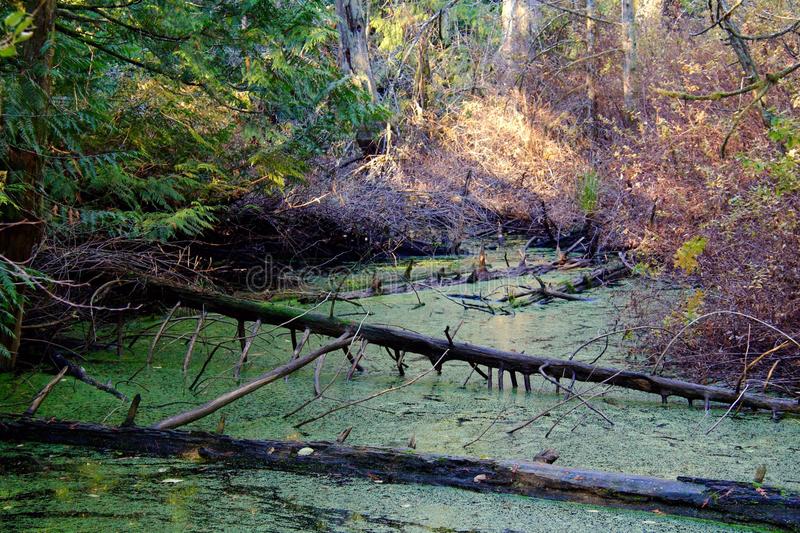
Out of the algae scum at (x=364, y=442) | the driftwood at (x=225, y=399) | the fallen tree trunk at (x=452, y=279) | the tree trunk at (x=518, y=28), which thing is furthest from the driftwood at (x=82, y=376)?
the tree trunk at (x=518, y=28)

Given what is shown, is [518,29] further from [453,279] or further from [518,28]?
[453,279]

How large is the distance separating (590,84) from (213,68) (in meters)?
10.0

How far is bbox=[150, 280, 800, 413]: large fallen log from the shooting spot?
5174 mm

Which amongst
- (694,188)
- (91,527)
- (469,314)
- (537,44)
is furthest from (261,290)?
(537,44)

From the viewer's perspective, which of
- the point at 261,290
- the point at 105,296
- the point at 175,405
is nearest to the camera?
the point at 175,405

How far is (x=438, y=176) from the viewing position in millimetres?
13570

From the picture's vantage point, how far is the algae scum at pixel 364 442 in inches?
137

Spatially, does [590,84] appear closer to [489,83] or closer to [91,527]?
[489,83]

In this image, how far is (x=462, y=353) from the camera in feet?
18.7

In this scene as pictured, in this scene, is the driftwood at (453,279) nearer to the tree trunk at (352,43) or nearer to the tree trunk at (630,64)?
the tree trunk at (630,64)

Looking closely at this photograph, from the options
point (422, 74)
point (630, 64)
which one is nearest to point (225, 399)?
point (630, 64)

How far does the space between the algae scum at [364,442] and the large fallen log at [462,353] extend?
4.7 inches

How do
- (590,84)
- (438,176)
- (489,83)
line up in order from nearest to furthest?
(438,176), (590,84), (489,83)

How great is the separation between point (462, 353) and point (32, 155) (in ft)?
9.78
